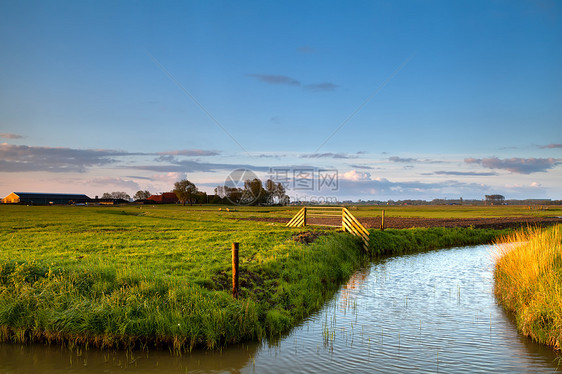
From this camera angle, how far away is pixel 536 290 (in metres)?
12.7

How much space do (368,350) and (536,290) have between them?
6910mm

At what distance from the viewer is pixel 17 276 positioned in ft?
40.9

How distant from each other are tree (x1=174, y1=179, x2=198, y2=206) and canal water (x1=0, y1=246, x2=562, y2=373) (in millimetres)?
120426

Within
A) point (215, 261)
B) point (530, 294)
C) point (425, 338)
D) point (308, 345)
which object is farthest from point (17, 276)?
point (530, 294)

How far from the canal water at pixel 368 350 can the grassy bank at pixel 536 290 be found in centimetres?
48

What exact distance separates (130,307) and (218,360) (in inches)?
125

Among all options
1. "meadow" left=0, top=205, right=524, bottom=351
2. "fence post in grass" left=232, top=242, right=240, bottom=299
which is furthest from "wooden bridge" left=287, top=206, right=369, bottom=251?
"fence post in grass" left=232, top=242, right=240, bottom=299

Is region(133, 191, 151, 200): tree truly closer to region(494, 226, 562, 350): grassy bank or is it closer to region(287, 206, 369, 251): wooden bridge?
region(287, 206, 369, 251): wooden bridge

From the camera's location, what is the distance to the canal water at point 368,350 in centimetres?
927

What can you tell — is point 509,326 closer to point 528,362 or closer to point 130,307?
point 528,362

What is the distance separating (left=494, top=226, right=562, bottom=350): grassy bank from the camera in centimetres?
1074

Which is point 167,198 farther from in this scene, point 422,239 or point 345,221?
point 422,239

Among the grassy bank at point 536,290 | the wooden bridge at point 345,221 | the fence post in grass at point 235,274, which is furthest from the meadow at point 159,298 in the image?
the wooden bridge at point 345,221

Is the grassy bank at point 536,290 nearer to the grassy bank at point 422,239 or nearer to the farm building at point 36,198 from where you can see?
the grassy bank at point 422,239
